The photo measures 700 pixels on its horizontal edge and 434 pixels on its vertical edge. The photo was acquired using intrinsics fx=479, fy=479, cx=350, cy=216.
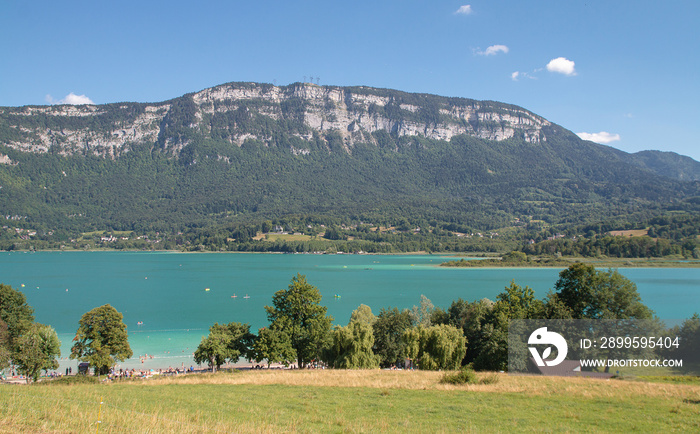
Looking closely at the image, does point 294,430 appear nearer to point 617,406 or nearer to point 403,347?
point 617,406

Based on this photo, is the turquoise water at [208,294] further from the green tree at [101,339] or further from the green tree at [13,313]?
the green tree at [101,339]

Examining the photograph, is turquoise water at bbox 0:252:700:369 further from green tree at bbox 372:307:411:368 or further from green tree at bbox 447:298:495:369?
green tree at bbox 447:298:495:369

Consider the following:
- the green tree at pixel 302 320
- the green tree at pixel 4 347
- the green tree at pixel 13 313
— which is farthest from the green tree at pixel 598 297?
A: the green tree at pixel 13 313

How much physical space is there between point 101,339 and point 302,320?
40.2 ft

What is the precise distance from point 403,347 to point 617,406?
20.2 meters

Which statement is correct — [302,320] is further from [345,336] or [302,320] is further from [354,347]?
[354,347]

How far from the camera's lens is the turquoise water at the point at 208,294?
A: 52875 millimetres

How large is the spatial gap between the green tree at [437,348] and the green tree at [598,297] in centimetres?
627

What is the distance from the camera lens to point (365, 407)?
14703 mm

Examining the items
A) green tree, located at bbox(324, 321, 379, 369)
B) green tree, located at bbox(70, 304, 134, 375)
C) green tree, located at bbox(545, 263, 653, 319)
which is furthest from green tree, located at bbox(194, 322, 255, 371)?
green tree, located at bbox(545, 263, 653, 319)

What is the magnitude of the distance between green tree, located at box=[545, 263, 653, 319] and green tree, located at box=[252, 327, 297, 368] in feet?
54.1

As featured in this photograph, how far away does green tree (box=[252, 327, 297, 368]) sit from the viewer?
29516 millimetres

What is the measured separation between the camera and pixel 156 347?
45.5 metres

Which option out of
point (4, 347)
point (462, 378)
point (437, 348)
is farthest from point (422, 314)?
point (4, 347)
